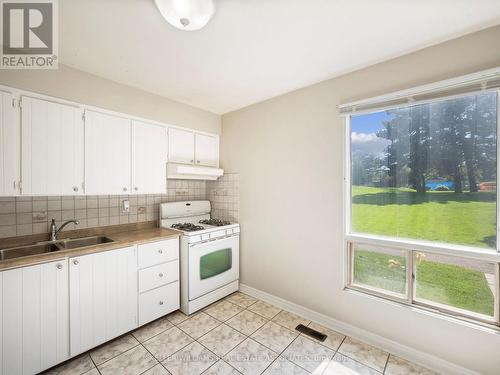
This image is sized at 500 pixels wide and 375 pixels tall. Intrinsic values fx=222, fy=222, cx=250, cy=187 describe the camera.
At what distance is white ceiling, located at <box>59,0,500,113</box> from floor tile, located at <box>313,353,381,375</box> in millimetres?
2555

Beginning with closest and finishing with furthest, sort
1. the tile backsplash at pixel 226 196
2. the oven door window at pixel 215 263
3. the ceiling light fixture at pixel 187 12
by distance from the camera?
the ceiling light fixture at pixel 187 12 < the oven door window at pixel 215 263 < the tile backsplash at pixel 226 196

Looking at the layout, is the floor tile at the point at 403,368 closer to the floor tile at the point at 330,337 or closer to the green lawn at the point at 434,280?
the floor tile at the point at 330,337

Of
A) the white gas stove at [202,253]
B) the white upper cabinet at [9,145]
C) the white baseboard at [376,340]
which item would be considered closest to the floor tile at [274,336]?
the white baseboard at [376,340]

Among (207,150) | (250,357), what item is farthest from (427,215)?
(207,150)

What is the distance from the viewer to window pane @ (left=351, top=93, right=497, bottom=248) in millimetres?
1634

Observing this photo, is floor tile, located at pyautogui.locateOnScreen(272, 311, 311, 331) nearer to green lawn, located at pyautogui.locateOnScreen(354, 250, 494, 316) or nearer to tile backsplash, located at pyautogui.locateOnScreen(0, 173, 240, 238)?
green lawn, located at pyautogui.locateOnScreen(354, 250, 494, 316)

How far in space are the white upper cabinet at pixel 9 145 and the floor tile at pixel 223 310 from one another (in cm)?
214

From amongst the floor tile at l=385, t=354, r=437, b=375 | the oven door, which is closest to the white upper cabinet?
the oven door

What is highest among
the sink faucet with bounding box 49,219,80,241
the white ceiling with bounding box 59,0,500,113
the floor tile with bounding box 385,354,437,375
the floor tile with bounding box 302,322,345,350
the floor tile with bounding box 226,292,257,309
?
the white ceiling with bounding box 59,0,500,113

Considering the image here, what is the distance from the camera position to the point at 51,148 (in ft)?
6.29

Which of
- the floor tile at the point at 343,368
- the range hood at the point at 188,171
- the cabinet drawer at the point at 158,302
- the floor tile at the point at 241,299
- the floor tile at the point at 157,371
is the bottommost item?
the floor tile at the point at 241,299

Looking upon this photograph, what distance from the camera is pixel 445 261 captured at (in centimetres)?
177

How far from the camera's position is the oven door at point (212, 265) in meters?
2.52

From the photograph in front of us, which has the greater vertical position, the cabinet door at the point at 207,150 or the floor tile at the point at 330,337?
the cabinet door at the point at 207,150
